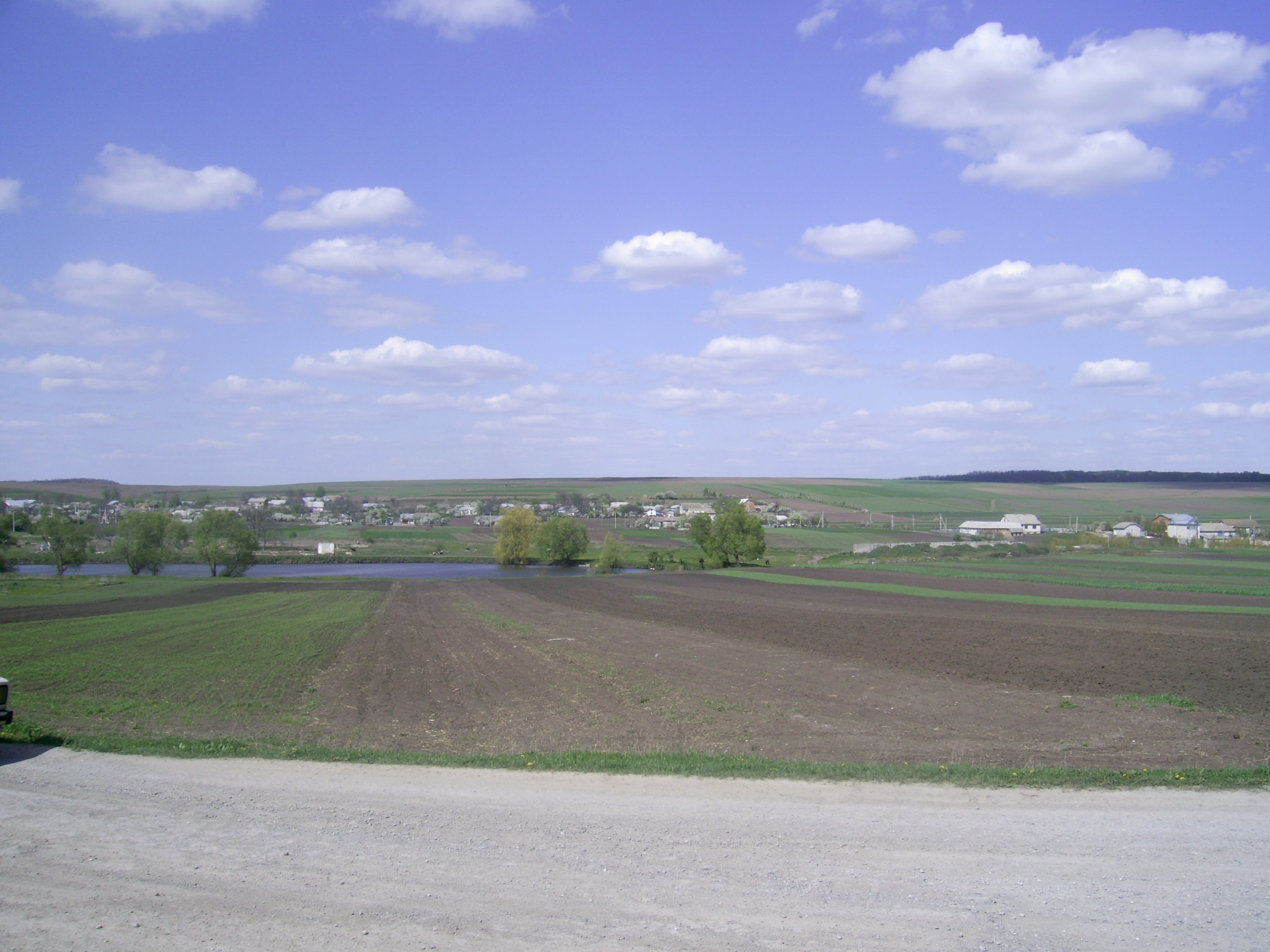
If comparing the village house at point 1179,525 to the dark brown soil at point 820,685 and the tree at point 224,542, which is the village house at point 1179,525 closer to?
the dark brown soil at point 820,685

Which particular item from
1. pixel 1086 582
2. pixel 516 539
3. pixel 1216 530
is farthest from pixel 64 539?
pixel 1216 530

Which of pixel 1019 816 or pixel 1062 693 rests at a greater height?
pixel 1019 816

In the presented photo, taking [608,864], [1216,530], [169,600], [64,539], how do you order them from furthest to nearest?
[1216,530] < [64,539] < [169,600] < [608,864]

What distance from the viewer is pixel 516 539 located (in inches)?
4023

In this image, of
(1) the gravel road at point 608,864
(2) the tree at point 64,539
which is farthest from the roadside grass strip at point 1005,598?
(2) the tree at point 64,539

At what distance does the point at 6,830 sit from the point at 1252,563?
8551 cm

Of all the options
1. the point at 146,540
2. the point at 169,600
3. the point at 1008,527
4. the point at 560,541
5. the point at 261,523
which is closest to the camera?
the point at 169,600

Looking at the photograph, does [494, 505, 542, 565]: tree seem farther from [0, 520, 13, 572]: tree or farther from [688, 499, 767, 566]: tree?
[0, 520, 13, 572]: tree

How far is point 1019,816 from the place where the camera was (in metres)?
8.89

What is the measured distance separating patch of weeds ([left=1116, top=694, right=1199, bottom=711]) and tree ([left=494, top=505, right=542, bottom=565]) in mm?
86939

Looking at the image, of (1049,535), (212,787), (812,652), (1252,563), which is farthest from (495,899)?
(1049,535)

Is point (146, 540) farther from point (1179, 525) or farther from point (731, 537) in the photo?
point (1179, 525)

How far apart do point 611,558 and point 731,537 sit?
45.7ft

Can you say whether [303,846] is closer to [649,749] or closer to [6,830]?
[6,830]
